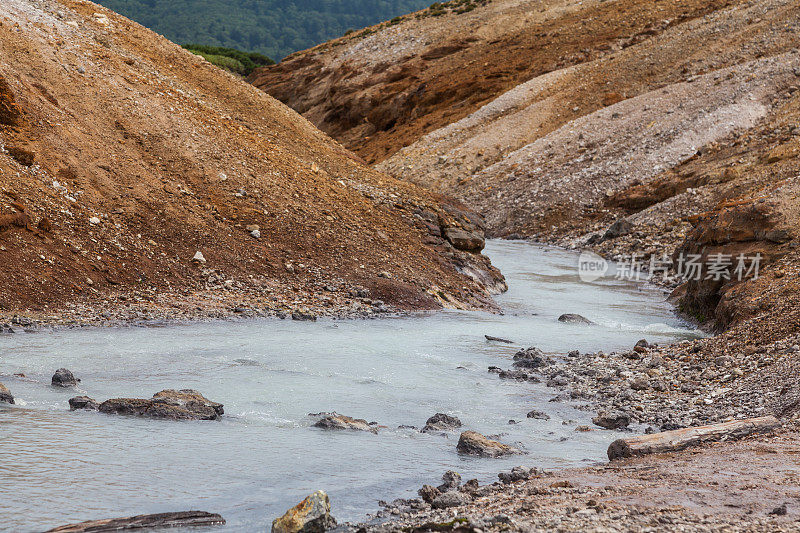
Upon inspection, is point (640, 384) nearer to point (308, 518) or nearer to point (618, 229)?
point (308, 518)

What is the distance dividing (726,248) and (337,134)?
41.2m

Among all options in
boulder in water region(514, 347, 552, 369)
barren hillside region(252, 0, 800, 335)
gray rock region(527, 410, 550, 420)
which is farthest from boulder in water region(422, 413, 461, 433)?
barren hillside region(252, 0, 800, 335)

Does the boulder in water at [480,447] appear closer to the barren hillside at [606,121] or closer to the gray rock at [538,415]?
the gray rock at [538,415]

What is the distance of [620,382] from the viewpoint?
11.2 metres

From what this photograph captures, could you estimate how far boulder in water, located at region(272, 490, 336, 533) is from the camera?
548 centimetres

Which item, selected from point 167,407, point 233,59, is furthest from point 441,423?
point 233,59

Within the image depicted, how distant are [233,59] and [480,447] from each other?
259 feet

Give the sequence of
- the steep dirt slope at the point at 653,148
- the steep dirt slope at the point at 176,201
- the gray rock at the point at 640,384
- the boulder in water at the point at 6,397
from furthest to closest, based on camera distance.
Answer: the steep dirt slope at the point at 653,148, the steep dirt slope at the point at 176,201, the gray rock at the point at 640,384, the boulder in water at the point at 6,397

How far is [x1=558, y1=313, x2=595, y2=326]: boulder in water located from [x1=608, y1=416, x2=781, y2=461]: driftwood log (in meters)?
8.55

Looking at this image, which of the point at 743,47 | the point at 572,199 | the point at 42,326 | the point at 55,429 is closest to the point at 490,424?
the point at 55,429

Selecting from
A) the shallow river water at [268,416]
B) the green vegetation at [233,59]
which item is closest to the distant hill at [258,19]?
the green vegetation at [233,59]

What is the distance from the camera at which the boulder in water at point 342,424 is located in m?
8.51

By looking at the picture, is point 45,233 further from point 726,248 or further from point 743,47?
point 743,47

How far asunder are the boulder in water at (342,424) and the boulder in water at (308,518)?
2.77 m
